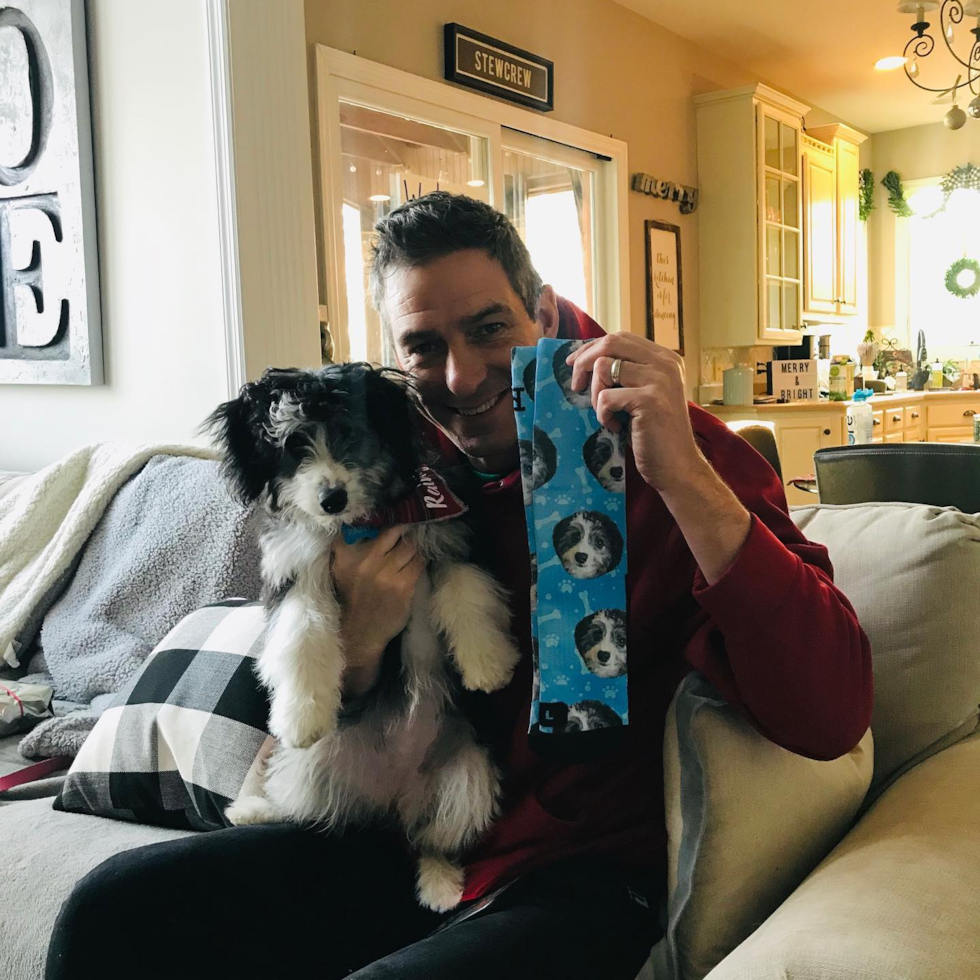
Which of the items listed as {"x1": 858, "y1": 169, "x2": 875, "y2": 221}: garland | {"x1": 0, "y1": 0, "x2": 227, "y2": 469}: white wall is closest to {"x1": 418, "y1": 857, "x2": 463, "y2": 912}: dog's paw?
{"x1": 0, "y1": 0, "x2": 227, "y2": 469}: white wall

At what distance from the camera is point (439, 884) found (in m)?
1.20

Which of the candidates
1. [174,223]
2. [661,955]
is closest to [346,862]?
[661,955]

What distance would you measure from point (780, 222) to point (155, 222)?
4289mm

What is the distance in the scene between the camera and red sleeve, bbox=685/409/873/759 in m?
0.99

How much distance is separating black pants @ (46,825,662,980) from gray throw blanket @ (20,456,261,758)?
87 centimetres

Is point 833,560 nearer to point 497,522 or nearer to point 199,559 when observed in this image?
point 497,522

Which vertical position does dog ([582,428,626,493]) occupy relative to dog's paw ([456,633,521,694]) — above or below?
above

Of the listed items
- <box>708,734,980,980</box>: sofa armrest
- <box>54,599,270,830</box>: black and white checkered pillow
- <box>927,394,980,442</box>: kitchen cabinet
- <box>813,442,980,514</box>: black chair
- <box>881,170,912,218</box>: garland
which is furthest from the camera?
<box>881,170,912,218</box>: garland

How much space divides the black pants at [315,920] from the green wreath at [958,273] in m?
7.55

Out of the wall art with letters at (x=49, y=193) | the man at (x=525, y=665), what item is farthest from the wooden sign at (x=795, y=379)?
the man at (x=525, y=665)

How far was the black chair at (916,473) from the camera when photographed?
1.99 metres

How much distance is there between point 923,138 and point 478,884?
789cm

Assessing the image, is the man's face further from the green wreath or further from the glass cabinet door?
the green wreath

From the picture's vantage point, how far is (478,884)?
1.18 meters
